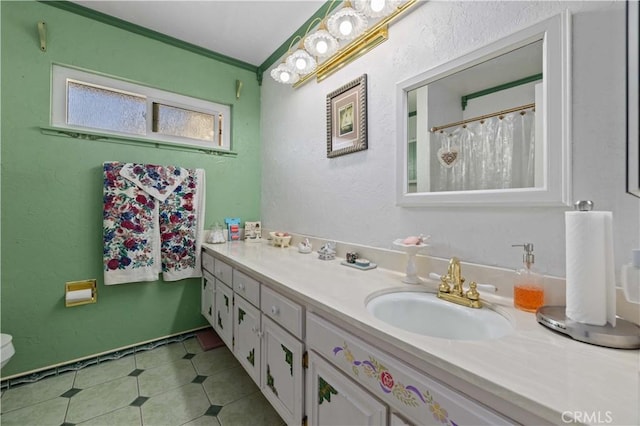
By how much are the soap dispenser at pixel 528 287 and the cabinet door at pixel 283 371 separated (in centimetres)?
78

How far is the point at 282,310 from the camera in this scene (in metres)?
1.17

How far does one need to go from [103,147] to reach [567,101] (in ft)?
8.36

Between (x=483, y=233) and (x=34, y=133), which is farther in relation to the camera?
(x=34, y=133)

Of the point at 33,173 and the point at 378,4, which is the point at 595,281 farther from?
the point at 33,173

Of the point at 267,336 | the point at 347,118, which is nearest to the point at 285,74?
the point at 347,118

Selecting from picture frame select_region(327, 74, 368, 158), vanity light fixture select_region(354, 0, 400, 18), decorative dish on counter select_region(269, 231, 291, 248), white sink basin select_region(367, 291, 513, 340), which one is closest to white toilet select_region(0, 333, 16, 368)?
decorative dish on counter select_region(269, 231, 291, 248)

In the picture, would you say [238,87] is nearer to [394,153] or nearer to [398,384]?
[394,153]

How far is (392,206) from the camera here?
1369 millimetres

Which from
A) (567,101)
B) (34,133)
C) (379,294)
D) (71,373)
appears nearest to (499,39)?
(567,101)

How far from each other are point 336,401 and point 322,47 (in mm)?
1742

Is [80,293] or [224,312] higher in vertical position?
[80,293]

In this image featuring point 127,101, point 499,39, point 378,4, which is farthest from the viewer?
point 127,101

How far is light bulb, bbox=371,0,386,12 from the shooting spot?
1247mm

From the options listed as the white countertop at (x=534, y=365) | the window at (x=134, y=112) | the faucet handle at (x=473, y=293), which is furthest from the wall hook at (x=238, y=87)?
the faucet handle at (x=473, y=293)
